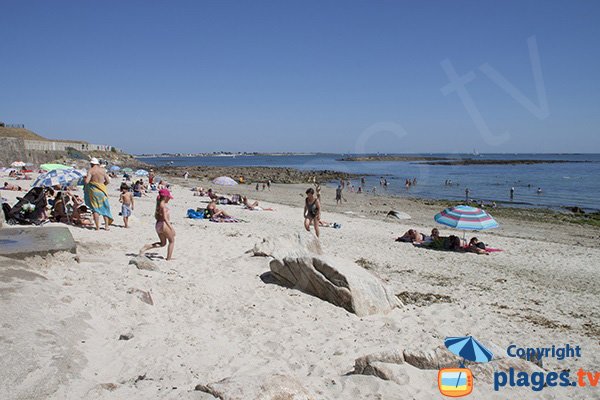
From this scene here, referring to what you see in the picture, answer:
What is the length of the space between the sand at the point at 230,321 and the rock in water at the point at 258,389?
0.43 ft

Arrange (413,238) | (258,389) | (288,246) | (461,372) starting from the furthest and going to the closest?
(413,238)
(288,246)
(461,372)
(258,389)

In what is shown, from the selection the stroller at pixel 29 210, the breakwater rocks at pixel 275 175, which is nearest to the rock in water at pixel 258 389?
the stroller at pixel 29 210

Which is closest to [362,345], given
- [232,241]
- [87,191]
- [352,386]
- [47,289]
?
[352,386]

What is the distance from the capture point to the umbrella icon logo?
4.01m

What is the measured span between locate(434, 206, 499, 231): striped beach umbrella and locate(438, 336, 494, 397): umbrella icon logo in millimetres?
7520

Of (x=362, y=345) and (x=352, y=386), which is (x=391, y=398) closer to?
(x=352, y=386)

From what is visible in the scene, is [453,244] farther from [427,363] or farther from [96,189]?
[96,189]

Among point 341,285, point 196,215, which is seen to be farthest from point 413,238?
point 196,215

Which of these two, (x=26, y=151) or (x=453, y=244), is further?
(x=26, y=151)

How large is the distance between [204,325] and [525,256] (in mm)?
10531

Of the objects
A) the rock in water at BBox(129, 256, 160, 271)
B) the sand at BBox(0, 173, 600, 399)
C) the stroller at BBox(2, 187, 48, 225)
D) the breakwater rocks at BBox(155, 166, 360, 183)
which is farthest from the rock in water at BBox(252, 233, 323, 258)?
the breakwater rocks at BBox(155, 166, 360, 183)

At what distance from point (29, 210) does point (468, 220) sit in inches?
470

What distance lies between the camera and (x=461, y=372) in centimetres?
427

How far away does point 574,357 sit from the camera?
543cm
